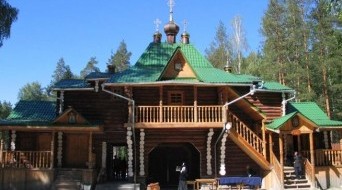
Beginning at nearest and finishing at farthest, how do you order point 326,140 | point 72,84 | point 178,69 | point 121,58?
point 178,69
point 72,84
point 326,140
point 121,58

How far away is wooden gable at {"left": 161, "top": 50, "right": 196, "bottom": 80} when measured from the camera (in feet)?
62.2

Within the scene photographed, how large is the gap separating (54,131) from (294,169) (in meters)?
11.5

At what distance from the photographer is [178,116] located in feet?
59.1

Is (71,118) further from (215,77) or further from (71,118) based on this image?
(215,77)

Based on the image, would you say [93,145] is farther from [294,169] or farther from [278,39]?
[278,39]

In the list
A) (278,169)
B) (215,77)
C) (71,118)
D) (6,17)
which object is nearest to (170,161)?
(215,77)

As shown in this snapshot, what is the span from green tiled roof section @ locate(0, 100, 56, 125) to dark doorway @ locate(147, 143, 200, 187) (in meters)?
5.85

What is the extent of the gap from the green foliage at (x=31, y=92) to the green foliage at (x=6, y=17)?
167ft

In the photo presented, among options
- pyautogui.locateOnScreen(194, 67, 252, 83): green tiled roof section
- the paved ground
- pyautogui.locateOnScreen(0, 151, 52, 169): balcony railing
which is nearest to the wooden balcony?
pyautogui.locateOnScreen(194, 67, 252, 83): green tiled roof section

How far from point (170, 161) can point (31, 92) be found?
54.4m

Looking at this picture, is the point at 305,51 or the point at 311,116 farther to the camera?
the point at 305,51

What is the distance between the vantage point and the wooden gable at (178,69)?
19.0 metres

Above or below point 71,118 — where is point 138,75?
above

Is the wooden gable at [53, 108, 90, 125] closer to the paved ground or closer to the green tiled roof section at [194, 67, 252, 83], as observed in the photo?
the paved ground
